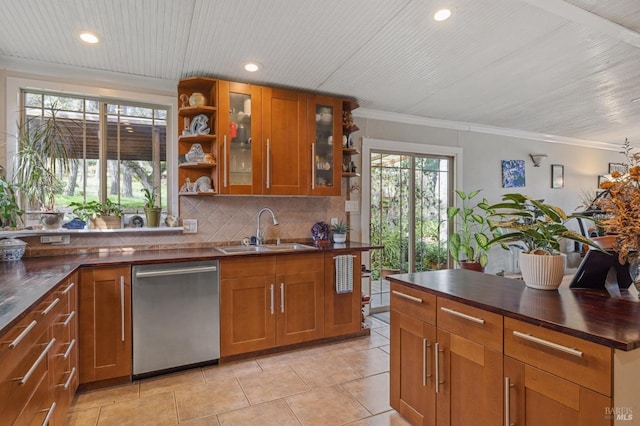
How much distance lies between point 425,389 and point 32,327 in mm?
1847

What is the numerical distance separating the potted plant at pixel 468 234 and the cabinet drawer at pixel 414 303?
279 centimetres

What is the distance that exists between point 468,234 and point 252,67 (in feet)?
11.6

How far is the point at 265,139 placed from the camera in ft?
11.1

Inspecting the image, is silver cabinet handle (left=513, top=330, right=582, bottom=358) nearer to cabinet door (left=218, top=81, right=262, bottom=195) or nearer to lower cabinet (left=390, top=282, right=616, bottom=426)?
lower cabinet (left=390, top=282, right=616, bottom=426)

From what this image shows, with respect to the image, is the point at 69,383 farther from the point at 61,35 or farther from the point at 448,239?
the point at 448,239

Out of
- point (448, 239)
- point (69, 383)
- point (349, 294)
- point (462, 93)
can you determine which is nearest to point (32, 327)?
point (69, 383)

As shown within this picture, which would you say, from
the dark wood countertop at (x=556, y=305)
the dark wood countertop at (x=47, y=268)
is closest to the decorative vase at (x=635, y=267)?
the dark wood countertop at (x=556, y=305)

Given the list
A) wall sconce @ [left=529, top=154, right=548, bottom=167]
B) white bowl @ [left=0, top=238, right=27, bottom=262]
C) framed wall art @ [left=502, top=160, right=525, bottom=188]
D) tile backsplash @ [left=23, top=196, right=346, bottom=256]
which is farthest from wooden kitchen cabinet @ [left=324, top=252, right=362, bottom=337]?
wall sconce @ [left=529, top=154, right=548, bottom=167]

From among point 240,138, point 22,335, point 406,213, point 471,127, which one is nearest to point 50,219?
point 240,138

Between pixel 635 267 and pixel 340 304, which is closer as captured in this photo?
pixel 635 267

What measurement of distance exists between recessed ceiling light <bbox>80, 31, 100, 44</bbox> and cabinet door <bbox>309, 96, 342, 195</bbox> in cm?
187

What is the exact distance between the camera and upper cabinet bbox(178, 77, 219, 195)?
A: 3.21 m

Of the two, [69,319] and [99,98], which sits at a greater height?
[99,98]

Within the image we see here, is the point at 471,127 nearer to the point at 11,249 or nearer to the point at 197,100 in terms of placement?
the point at 197,100
